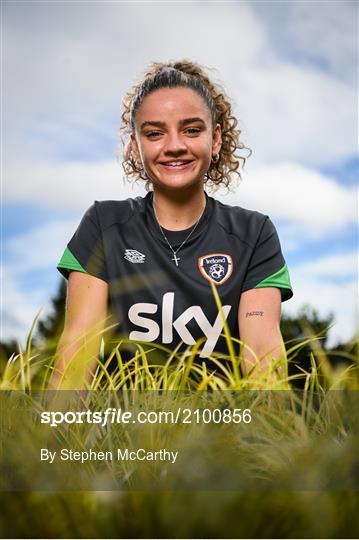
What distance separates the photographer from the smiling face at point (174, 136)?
2.24 metres

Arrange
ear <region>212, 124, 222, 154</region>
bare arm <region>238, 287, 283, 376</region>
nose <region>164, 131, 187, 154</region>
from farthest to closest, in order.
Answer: ear <region>212, 124, 222, 154</region>
nose <region>164, 131, 187, 154</region>
bare arm <region>238, 287, 283, 376</region>

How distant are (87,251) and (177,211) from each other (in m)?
0.41

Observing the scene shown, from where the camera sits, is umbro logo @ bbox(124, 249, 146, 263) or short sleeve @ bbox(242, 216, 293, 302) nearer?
short sleeve @ bbox(242, 216, 293, 302)

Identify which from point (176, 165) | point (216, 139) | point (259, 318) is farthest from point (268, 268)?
point (216, 139)

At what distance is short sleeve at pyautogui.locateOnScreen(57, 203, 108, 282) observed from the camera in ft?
7.75

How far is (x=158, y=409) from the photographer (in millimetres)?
1115

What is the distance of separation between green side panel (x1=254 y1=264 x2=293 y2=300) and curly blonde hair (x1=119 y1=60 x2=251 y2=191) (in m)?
0.70

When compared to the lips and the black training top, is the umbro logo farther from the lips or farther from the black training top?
the lips

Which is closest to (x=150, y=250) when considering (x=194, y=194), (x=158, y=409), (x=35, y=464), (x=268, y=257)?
(x=194, y=194)

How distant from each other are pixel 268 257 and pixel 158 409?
4.50 feet

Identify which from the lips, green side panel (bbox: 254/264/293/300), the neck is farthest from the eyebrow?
green side panel (bbox: 254/264/293/300)

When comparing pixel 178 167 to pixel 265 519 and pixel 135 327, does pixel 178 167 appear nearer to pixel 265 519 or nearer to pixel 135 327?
pixel 135 327

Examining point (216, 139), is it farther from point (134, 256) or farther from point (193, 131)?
point (134, 256)

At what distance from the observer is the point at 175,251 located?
244 cm
